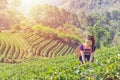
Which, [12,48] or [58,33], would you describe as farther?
[58,33]

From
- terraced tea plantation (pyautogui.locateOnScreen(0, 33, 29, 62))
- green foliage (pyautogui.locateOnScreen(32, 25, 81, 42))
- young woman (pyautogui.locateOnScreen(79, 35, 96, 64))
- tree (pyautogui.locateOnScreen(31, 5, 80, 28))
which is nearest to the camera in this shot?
young woman (pyautogui.locateOnScreen(79, 35, 96, 64))

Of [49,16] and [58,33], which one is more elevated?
[49,16]

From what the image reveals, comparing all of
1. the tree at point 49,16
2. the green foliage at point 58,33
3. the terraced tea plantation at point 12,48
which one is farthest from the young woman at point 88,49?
the tree at point 49,16

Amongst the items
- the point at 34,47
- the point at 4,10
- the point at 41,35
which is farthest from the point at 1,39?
the point at 4,10

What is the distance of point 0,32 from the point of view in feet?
328

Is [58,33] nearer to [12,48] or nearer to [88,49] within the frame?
[12,48]

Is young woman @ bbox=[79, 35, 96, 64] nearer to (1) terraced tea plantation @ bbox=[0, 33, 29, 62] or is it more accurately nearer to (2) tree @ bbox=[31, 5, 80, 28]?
(1) terraced tea plantation @ bbox=[0, 33, 29, 62]

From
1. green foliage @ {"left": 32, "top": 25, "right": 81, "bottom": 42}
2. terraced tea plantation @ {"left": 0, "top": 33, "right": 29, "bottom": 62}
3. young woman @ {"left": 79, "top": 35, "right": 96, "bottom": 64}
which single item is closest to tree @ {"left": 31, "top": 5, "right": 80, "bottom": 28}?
green foliage @ {"left": 32, "top": 25, "right": 81, "bottom": 42}

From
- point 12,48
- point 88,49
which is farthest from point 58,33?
point 88,49

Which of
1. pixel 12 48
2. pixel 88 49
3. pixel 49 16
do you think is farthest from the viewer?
pixel 49 16

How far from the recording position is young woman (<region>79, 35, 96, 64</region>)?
1438cm

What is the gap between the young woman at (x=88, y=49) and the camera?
14.4m

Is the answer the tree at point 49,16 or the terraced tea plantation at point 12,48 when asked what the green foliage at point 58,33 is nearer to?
the tree at point 49,16

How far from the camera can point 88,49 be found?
1477 cm
